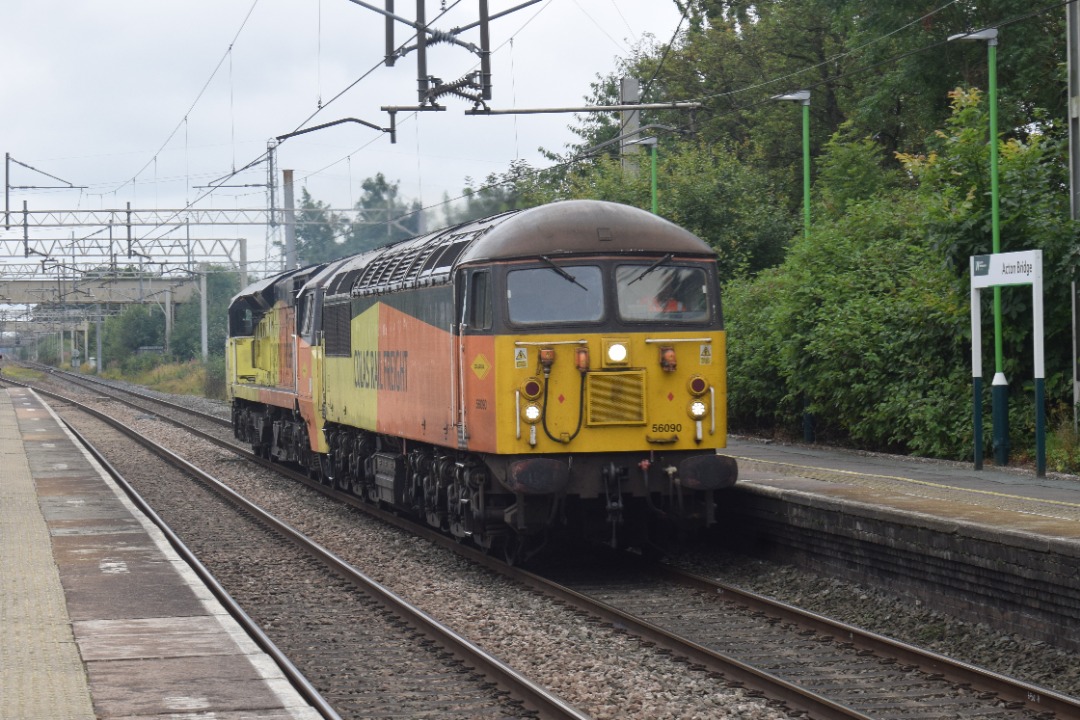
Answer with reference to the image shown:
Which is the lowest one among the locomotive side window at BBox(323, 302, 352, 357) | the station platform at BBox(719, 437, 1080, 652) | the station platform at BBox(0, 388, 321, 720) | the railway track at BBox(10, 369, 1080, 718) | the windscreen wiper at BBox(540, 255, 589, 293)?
the railway track at BBox(10, 369, 1080, 718)

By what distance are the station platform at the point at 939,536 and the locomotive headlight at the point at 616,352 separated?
213 cm

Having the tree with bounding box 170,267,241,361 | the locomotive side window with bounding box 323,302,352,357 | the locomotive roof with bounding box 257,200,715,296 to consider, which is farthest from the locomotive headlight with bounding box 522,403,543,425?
the tree with bounding box 170,267,241,361

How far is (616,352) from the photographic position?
13.3 meters

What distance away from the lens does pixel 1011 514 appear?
12250mm

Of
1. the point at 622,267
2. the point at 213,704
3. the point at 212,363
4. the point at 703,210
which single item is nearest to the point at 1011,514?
the point at 622,267

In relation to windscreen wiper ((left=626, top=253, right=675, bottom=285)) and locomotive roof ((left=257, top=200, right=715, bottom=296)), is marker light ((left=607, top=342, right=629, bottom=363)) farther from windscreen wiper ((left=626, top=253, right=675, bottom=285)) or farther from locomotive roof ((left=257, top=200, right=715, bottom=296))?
locomotive roof ((left=257, top=200, right=715, bottom=296))

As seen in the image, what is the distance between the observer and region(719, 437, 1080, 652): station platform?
1026 centimetres

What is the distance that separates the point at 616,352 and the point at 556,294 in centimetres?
77

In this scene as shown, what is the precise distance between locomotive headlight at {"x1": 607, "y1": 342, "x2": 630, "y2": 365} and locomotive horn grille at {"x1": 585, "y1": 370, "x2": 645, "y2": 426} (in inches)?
4.7

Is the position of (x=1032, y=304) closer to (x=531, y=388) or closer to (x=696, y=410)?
(x=696, y=410)

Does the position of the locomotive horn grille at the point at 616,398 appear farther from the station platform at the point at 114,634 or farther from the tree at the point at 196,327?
the tree at the point at 196,327

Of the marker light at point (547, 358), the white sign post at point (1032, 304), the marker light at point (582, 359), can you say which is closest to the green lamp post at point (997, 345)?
the white sign post at point (1032, 304)

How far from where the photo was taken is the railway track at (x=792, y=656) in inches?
342

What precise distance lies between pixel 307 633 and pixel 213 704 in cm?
329
